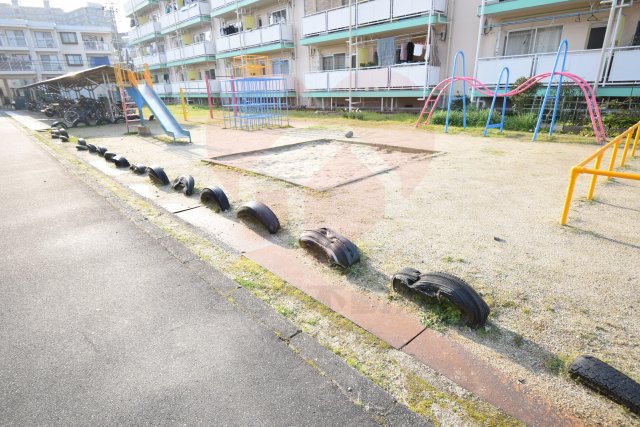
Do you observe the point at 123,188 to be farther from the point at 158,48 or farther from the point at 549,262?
the point at 158,48

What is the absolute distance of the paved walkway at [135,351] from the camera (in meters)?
2.00

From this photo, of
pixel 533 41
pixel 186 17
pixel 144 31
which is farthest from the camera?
pixel 144 31

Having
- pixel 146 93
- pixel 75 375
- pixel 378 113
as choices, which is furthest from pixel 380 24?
pixel 75 375

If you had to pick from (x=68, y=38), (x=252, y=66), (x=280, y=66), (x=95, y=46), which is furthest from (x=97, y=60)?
(x=252, y=66)

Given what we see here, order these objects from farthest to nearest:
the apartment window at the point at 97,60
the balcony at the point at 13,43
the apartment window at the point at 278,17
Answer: the apartment window at the point at 97,60, the balcony at the point at 13,43, the apartment window at the point at 278,17

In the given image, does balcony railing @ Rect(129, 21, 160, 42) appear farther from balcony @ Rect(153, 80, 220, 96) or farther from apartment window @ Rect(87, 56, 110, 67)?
apartment window @ Rect(87, 56, 110, 67)

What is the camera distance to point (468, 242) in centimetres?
392

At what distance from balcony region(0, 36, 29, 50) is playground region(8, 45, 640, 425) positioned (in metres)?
54.4

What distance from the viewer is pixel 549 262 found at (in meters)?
3.45

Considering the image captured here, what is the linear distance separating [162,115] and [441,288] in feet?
41.8

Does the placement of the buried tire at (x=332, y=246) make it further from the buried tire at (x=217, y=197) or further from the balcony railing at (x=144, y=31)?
the balcony railing at (x=144, y=31)

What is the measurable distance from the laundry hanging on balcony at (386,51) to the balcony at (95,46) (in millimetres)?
53781

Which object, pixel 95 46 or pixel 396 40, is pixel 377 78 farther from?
pixel 95 46

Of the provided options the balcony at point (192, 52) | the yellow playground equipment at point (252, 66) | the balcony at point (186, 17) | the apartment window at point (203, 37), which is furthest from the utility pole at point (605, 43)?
the apartment window at point (203, 37)
